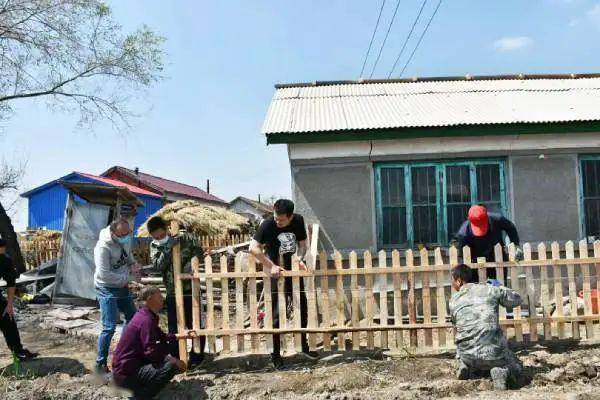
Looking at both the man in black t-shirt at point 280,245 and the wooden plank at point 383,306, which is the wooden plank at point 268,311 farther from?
the wooden plank at point 383,306

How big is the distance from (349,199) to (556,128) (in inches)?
133

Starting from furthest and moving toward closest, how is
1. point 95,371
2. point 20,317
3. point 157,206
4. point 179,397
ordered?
point 157,206
point 20,317
point 95,371
point 179,397

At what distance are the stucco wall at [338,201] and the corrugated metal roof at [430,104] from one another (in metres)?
0.72

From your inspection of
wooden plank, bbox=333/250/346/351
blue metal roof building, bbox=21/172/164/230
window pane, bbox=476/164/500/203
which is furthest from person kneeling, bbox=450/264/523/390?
blue metal roof building, bbox=21/172/164/230

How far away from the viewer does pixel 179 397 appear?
15.3ft

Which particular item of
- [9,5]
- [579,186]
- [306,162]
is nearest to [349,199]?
[306,162]

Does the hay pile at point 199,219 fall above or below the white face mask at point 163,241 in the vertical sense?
above

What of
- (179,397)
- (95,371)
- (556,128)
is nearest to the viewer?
(179,397)

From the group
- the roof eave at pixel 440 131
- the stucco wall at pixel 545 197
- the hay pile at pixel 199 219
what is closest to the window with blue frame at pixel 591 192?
the stucco wall at pixel 545 197

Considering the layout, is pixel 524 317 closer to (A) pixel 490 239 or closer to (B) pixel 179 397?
(A) pixel 490 239

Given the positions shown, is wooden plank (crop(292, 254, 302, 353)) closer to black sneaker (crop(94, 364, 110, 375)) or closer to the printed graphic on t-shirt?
the printed graphic on t-shirt

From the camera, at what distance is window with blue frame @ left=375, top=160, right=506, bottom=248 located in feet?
26.1

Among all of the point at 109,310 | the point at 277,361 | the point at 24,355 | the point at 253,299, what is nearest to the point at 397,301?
the point at 277,361

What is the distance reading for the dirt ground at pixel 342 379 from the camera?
14.5ft
